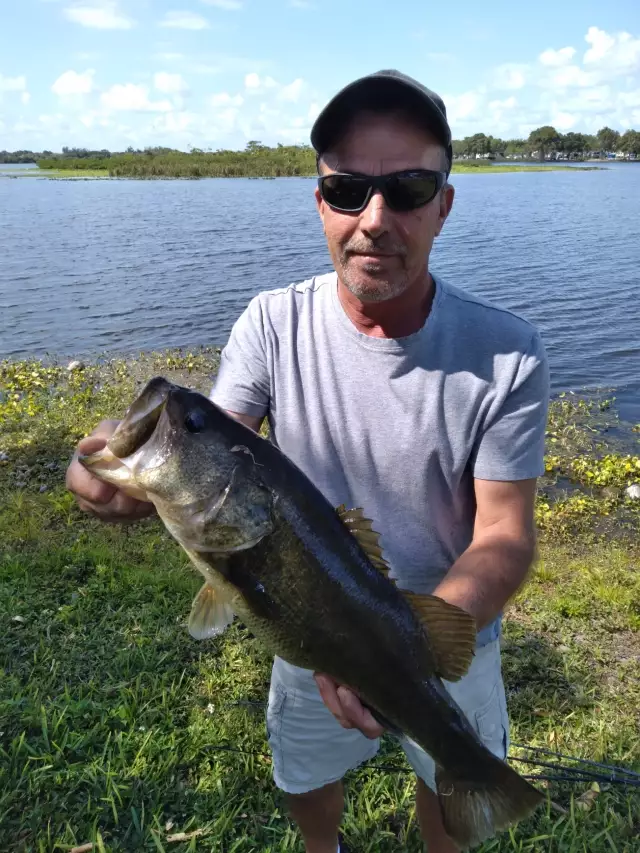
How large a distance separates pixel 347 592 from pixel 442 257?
20.7m

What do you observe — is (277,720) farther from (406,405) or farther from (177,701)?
(406,405)

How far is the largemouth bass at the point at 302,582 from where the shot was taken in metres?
1.88

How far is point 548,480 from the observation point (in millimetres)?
7805

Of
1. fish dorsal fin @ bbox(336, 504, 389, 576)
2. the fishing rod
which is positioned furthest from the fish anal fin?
the fishing rod

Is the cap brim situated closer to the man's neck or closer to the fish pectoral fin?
the man's neck

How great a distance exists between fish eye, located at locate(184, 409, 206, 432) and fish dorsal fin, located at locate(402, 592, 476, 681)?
84cm

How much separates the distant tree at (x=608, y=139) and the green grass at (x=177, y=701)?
15174cm

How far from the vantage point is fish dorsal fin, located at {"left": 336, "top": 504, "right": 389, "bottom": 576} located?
6.67ft

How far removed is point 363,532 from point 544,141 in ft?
464

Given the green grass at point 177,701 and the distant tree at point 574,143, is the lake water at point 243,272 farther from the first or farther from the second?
the distant tree at point 574,143

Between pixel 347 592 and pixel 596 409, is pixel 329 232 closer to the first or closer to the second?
pixel 347 592

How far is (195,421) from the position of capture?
1.89 meters

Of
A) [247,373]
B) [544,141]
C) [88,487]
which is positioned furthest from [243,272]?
[544,141]

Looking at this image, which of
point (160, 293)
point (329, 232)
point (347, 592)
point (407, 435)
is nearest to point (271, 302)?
point (329, 232)
